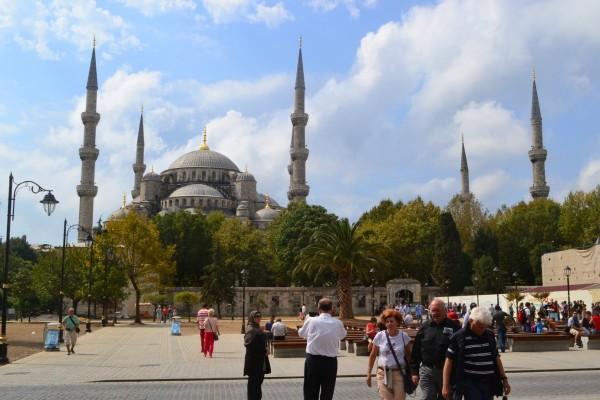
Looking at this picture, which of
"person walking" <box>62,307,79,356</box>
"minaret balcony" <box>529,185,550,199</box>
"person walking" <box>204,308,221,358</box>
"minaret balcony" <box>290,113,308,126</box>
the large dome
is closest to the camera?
"person walking" <box>204,308,221,358</box>

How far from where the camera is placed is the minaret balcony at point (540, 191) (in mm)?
83062

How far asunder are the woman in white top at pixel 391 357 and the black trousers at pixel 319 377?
508mm

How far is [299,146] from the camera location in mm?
80875

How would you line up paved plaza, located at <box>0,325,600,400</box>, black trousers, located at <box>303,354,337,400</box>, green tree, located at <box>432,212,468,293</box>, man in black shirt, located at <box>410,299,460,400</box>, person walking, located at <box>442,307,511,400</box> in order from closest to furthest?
1. person walking, located at <box>442,307,511,400</box>
2. man in black shirt, located at <box>410,299,460,400</box>
3. black trousers, located at <box>303,354,337,400</box>
4. paved plaza, located at <box>0,325,600,400</box>
5. green tree, located at <box>432,212,468,293</box>

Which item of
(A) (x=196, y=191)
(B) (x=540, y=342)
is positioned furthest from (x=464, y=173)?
(B) (x=540, y=342)

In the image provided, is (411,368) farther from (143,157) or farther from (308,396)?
(143,157)

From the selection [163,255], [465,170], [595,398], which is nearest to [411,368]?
[595,398]

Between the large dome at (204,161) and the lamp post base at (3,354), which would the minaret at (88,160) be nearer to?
the large dome at (204,161)

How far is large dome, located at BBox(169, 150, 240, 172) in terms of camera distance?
11138 centimetres

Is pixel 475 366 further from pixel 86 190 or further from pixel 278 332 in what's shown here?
pixel 86 190

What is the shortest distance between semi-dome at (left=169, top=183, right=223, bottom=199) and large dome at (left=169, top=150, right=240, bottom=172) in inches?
292

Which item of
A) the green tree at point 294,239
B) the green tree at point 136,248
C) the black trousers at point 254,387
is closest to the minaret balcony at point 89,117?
the green tree at point 294,239

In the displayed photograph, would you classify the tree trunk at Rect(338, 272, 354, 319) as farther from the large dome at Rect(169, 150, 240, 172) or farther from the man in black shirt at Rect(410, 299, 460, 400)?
the large dome at Rect(169, 150, 240, 172)

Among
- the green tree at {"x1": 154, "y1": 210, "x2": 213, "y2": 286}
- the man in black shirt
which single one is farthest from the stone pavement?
the green tree at {"x1": 154, "y1": 210, "x2": 213, "y2": 286}
